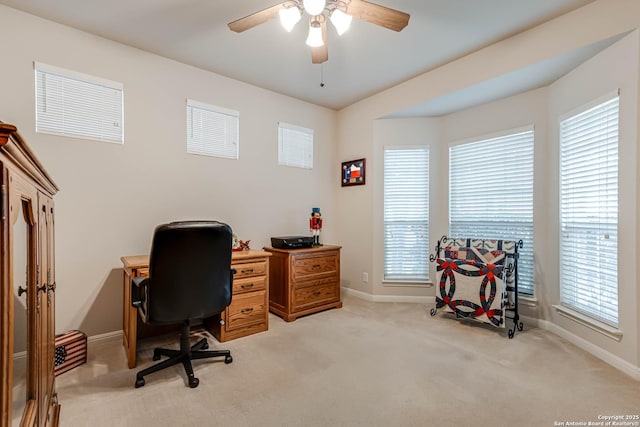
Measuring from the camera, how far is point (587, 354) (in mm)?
2482

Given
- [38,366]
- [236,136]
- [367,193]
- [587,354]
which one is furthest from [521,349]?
[236,136]

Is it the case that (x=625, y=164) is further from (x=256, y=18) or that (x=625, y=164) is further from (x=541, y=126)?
(x=256, y=18)

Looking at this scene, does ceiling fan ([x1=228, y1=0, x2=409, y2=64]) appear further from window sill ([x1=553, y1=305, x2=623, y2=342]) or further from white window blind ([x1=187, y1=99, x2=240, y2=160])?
window sill ([x1=553, y1=305, x2=623, y2=342])

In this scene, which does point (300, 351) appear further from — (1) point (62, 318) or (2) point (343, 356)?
(1) point (62, 318)

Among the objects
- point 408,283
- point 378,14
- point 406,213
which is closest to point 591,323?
point 408,283

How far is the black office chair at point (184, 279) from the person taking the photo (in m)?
1.95

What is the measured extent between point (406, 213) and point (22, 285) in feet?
12.2

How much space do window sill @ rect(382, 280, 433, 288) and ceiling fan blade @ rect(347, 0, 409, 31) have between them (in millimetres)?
2951

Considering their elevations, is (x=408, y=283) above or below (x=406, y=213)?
below

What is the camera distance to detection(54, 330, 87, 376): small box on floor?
84.9 inches

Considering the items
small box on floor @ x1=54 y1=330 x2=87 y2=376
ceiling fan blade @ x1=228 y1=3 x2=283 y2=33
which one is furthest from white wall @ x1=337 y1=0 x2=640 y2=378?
small box on floor @ x1=54 y1=330 x2=87 y2=376

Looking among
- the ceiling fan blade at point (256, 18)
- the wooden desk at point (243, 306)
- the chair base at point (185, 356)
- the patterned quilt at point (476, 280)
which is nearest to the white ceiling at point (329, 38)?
the ceiling fan blade at point (256, 18)

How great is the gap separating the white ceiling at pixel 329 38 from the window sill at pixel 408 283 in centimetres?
216

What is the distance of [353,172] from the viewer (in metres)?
4.29
